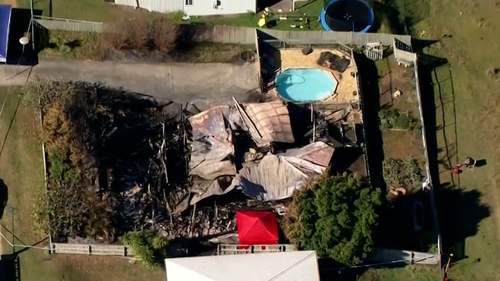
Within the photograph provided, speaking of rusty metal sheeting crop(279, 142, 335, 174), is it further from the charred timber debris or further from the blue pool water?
the blue pool water

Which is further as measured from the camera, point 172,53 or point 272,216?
point 172,53

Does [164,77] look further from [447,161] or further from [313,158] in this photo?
[447,161]

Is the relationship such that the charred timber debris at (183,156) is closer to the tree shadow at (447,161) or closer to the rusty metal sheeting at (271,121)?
the rusty metal sheeting at (271,121)

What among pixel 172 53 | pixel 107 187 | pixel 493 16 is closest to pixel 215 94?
pixel 172 53

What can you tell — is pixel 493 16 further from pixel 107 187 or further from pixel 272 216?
pixel 107 187

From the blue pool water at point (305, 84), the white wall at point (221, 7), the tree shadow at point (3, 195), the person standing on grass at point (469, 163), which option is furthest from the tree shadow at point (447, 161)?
the tree shadow at point (3, 195)

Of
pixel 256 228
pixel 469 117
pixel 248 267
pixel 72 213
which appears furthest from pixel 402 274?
pixel 72 213
